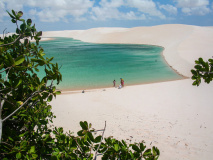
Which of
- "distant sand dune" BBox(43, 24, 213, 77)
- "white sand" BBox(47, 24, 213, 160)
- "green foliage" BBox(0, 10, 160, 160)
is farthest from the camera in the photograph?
"distant sand dune" BBox(43, 24, 213, 77)

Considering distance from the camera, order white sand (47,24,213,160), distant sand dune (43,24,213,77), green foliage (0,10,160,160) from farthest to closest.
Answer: distant sand dune (43,24,213,77) < white sand (47,24,213,160) < green foliage (0,10,160,160)

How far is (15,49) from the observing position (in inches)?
122

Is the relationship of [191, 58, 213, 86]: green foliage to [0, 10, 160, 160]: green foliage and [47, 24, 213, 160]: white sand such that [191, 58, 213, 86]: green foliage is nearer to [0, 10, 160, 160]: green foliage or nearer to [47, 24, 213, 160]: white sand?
[0, 10, 160, 160]: green foliage

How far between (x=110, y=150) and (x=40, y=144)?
1372 mm

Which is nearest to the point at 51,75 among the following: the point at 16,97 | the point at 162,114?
the point at 16,97

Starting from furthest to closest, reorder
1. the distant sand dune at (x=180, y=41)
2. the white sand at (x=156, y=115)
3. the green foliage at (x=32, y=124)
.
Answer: the distant sand dune at (x=180, y=41), the white sand at (x=156, y=115), the green foliage at (x=32, y=124)

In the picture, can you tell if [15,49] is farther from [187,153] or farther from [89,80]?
[89,80]

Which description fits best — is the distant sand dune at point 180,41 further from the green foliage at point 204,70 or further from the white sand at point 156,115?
the green foliage at point 204,70

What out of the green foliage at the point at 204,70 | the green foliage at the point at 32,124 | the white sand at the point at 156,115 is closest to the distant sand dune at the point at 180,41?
the white sand at the point at 156,115

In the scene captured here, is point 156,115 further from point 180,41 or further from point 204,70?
point 180,41

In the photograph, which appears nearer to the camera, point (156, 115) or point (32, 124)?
point (32, 124)

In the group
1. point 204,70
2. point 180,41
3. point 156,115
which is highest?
point 180,41

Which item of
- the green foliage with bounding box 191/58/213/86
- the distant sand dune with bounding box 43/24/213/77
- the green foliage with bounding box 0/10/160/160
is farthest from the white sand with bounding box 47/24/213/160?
the distant sand dune with bounding box 43/24/213/77

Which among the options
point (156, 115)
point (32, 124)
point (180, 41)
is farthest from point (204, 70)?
point (180, 41)
